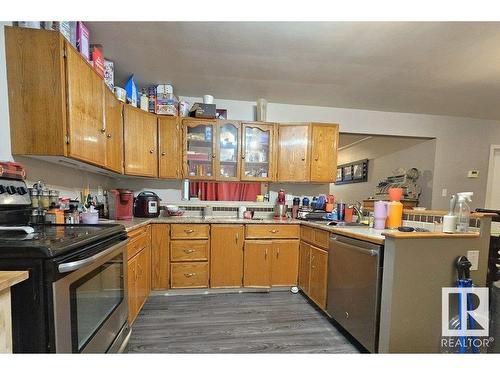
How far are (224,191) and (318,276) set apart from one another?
63.3 inches

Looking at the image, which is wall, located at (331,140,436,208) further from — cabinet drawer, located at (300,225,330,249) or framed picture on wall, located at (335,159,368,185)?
cabinet drawer, located at (300,225,330,249)

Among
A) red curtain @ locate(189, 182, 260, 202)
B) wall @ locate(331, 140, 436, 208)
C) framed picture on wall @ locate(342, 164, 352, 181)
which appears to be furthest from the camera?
framed picture on wall @ locate(342, 164, 352, 181)

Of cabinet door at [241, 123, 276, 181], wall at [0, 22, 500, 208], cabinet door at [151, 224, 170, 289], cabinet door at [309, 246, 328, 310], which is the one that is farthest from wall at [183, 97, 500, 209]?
cabinet door at [151, 224, 170, 289]

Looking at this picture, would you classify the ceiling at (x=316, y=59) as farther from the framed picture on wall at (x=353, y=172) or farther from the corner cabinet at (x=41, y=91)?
the framed picture on wall at (x=353, y=172)

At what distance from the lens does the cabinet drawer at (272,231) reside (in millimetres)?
2572

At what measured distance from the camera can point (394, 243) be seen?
51.8 inches

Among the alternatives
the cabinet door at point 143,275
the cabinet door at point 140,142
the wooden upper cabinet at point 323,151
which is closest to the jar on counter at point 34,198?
the cabinet door at point 143,275

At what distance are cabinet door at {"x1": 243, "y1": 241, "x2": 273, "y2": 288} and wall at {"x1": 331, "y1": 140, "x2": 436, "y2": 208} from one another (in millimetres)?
3063

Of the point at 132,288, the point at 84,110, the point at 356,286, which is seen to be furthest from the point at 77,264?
the point at 356,286

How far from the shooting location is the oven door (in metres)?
0.84

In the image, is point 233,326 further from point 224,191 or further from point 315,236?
point 224,191

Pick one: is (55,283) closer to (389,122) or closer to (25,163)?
(25,163)

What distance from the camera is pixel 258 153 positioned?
9.73 ft

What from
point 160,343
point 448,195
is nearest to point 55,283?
point 160,343
